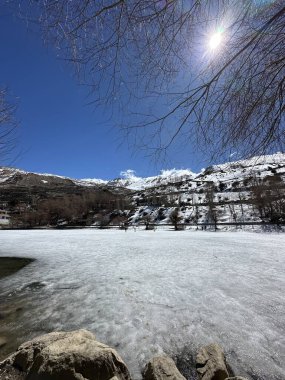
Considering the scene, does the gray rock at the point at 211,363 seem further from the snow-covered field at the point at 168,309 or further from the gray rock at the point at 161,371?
the gray rock at the point at 161,371

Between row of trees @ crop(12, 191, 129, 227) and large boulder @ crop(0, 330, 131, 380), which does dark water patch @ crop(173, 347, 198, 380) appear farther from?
row of trees @ crop(12, 191, 129, 227)

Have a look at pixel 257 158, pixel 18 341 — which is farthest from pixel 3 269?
pixel 257 158

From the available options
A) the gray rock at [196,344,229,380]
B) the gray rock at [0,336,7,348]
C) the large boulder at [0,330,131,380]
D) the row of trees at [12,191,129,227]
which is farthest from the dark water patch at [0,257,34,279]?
the row of trees at [12,191,129,227]

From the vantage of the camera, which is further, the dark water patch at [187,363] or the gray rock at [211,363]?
the dark water patch at [187,363]

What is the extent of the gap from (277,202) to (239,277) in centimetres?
5010

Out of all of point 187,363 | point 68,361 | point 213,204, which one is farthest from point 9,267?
point 213,204

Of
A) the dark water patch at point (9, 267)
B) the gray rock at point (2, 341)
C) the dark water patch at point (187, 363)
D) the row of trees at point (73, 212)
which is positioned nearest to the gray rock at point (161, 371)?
the dark water patch at point (187, 363)

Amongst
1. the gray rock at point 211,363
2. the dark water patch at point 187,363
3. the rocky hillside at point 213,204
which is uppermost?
the rocky hillside at point 213,204

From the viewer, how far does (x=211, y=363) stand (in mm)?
3238

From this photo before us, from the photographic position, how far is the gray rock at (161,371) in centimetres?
290

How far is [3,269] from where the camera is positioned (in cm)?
979

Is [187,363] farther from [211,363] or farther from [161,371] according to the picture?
[161,371]

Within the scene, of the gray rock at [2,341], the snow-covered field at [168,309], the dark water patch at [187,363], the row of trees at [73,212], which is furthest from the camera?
the row of trees at [73,212]

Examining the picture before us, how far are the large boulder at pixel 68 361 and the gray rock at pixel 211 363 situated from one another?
3.04 ft
